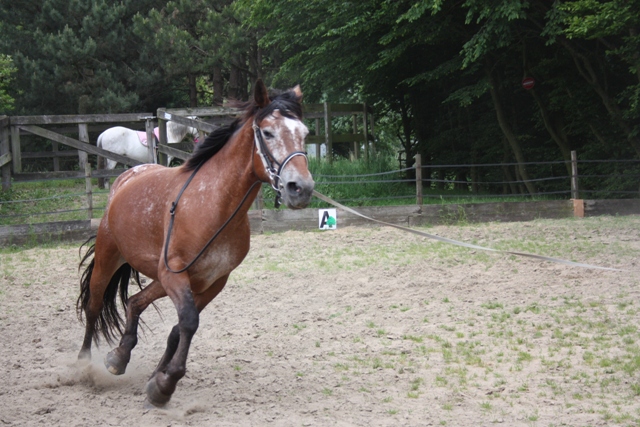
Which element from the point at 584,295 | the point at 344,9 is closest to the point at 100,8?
the point at 344,9

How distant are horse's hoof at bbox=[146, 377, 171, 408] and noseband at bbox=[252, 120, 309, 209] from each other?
138 centimetres


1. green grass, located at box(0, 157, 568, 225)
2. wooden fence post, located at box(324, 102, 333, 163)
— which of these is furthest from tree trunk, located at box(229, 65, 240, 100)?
green grass, located at box(0, 157, 568, 225)

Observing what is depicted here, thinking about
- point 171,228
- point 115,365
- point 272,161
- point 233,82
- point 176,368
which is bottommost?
point 115,365

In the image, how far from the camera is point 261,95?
449 cm

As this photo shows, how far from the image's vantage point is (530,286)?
7.62 metres

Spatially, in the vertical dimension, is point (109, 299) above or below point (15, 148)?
below

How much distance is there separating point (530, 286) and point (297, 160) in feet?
14.2

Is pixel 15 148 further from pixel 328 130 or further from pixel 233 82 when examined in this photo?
pixel 233 82

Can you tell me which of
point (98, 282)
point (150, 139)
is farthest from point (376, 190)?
point (98, 282)

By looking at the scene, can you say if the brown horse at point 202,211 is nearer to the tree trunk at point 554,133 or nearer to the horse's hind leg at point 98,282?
the horse's hind leg at point 98,282

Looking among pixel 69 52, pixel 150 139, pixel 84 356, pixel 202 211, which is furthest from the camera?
pixel 69 52

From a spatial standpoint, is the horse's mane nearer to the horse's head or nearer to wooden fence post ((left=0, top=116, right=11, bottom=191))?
the horse's head

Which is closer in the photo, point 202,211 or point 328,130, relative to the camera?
point 202,211

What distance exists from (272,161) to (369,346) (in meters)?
2.20
